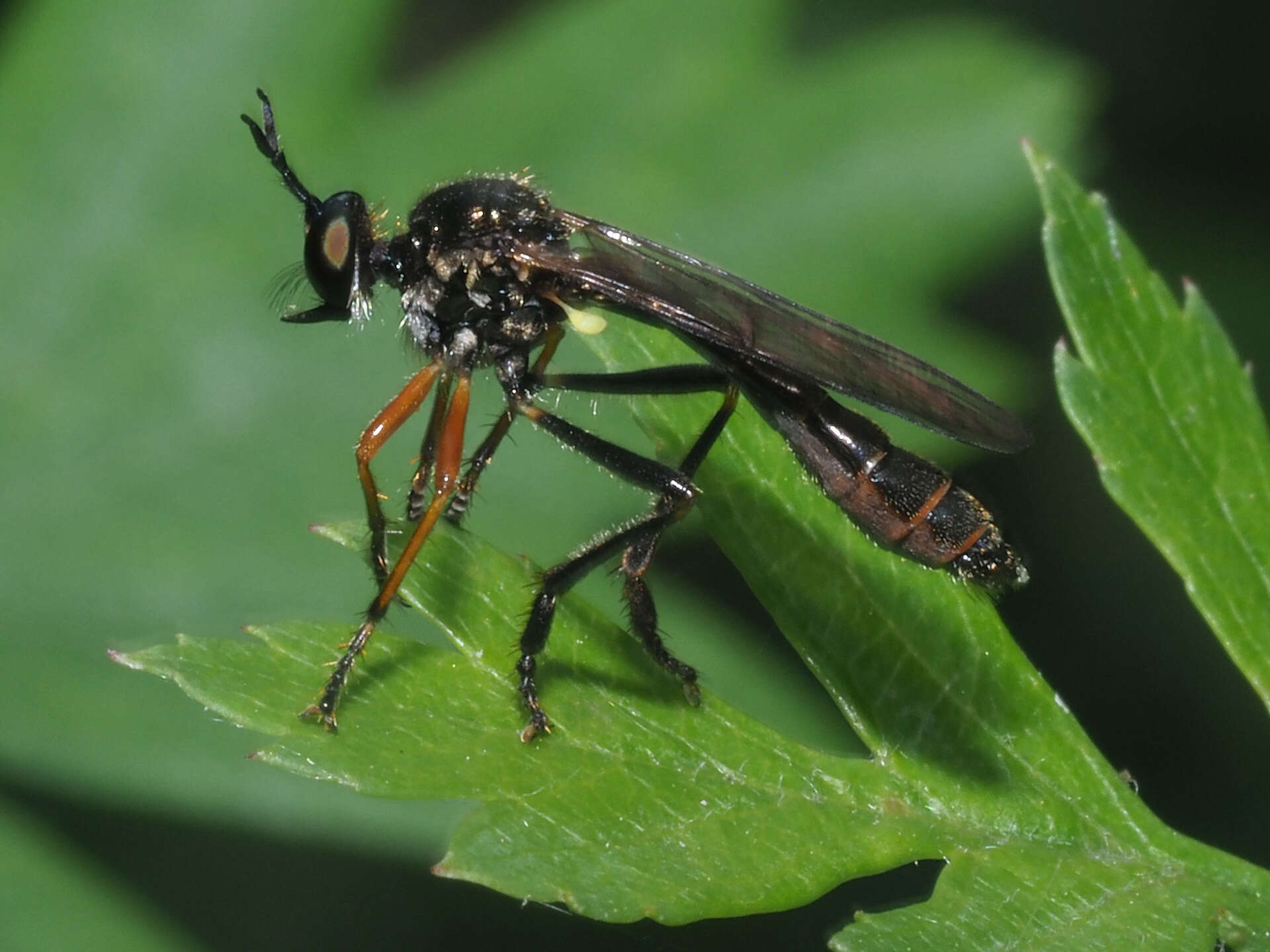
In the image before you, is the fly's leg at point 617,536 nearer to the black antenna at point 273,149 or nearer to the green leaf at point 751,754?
the green leaf at point 751,754

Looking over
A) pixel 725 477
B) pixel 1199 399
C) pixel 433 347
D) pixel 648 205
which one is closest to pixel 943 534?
pixel 725 477

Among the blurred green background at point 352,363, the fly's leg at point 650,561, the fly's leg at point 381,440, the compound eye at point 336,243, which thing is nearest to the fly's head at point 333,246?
the compound eye at point 336,243

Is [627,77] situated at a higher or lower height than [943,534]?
higher

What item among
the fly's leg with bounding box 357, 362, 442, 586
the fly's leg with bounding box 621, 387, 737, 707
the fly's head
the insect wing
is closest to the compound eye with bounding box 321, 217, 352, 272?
the fly's head

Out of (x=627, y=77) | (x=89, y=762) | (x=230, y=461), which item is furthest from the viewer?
(x=627, y=77)

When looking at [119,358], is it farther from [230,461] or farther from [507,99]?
[507,99]

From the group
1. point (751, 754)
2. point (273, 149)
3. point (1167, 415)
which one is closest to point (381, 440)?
point (273, 149)

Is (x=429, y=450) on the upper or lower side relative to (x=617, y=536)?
lower

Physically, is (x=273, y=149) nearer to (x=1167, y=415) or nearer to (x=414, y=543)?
(x=414, y=543)
